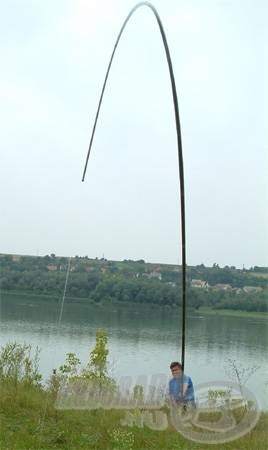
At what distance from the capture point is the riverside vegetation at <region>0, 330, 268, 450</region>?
4160 millimetres

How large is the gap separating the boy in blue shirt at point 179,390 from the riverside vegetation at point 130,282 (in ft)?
6.89

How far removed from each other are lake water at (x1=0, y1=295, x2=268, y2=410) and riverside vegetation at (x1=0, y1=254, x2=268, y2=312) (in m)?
1.37

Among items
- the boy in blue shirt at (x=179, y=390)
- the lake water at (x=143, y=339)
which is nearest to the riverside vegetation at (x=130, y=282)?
the lake water at (x=143, y=339)

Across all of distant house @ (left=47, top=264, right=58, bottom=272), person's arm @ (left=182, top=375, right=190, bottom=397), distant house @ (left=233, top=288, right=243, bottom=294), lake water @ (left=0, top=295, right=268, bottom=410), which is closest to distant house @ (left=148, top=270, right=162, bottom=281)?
lake water @ (left=0, top=295, right=268, bottom=410)

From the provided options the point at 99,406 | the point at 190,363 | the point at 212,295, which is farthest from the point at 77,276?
the point at 212,295

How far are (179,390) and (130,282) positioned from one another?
6.70 metres

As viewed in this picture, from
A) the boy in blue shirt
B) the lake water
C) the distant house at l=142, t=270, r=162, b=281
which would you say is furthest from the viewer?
the lake water

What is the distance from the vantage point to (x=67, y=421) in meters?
4.64

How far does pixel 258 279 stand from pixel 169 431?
1006cm

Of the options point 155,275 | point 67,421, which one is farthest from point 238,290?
point 67,421

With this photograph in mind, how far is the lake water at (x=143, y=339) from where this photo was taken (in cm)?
1280

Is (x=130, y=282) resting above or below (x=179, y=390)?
above

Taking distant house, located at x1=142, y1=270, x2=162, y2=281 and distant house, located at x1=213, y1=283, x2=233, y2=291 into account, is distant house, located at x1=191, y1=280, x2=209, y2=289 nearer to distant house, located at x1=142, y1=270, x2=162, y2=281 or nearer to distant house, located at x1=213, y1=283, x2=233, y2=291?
distant house, located at x1=213, y1=283, x2=233, y2=291

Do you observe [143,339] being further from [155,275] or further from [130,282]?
[130,282]
